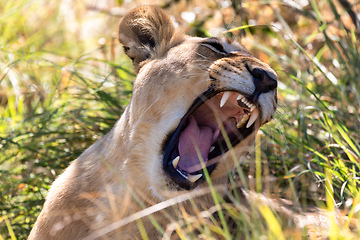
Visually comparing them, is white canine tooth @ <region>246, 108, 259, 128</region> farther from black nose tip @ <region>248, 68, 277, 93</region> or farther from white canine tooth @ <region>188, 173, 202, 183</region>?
white canine tooth @ <region>188, 173, 202, 183</region>

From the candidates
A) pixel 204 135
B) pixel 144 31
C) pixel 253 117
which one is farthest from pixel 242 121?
pixel 144 31

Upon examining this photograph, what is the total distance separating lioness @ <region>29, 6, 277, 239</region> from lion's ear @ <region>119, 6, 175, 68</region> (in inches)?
8.0

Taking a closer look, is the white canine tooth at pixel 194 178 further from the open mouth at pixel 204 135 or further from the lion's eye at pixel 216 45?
the lion's eye at pixel 216 45

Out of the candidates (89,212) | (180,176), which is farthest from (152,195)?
(89,212)

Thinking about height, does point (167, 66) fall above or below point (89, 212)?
above

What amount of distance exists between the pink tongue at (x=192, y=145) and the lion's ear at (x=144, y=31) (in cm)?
55

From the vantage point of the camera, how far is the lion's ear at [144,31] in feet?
9.78

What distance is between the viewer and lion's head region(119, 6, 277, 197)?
250cm

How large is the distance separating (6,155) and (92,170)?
1.52 m

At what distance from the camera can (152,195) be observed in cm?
253

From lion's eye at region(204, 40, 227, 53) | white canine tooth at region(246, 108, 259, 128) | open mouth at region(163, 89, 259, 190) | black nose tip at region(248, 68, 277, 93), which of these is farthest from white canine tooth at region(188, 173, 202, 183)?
lion's eye at region(204, 40, 227, 53)

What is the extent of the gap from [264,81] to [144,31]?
3.04ft

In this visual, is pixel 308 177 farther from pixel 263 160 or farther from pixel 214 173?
pixel 214 173

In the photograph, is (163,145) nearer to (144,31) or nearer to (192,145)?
(192,145)
